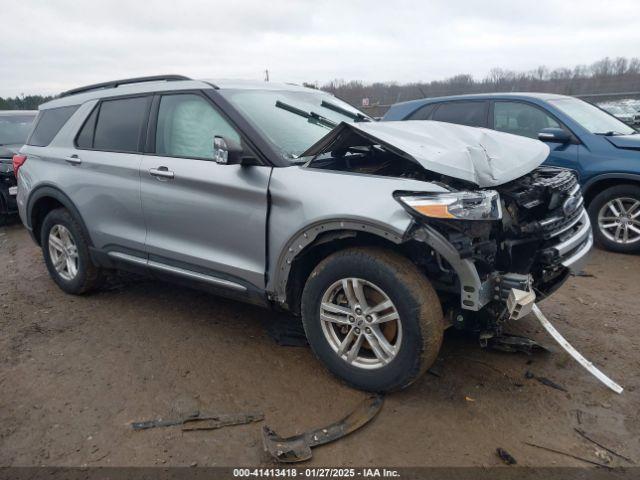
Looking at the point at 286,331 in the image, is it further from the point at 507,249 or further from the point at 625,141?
the point at 625,141

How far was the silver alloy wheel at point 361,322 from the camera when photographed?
280 cm

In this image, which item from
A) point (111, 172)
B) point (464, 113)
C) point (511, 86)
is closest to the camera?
point (111, 172)

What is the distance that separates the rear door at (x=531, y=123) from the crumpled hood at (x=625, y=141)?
0.36 meters

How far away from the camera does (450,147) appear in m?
2.94

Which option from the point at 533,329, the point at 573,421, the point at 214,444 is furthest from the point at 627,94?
the point at 214,444

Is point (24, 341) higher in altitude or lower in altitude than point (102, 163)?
lower

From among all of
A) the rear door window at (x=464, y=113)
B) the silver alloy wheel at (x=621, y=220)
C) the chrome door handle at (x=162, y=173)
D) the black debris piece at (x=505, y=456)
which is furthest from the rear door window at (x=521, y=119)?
the black debris piece at (x=505, y=456)

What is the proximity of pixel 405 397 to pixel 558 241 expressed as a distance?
134 centimetres

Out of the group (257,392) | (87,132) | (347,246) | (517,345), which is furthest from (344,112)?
(257,392)

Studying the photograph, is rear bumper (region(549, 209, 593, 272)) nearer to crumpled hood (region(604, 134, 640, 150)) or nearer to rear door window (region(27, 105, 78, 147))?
crumpled hood (region(604, 134, 640, 150))

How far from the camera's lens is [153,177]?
145 inches

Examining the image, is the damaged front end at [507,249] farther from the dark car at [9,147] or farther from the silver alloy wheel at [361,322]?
the dark car at [9,147]

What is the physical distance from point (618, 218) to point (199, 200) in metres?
4.66

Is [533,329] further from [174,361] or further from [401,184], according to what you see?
[174,361]
